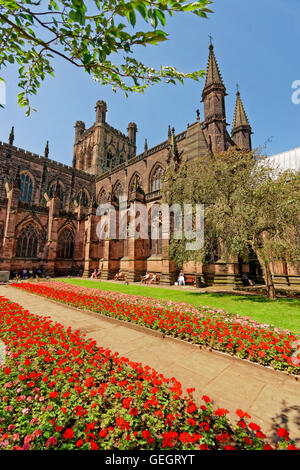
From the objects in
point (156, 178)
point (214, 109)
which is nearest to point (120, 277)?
point (156, 178)

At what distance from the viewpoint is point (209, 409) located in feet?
7.64

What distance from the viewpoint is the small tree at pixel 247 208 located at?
31.9 feet

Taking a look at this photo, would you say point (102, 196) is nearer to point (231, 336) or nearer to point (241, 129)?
point (241, 129)

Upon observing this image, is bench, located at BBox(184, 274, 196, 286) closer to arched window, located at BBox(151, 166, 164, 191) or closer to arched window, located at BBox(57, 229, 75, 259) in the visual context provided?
arched window, located at BBox(151, 166, 164, 191)

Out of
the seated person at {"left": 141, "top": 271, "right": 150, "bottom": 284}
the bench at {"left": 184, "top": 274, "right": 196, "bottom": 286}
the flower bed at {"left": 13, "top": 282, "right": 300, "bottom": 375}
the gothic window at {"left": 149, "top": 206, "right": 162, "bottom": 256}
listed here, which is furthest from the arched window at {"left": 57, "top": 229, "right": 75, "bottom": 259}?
the flower bed at {"left": 13, "top": 282, "right": 300, "bottom": 375}

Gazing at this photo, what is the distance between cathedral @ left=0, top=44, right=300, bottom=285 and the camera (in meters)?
19.1

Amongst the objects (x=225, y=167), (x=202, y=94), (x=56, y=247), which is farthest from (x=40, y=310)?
(x=202, y=94)

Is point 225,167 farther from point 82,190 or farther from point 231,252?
point 82,190

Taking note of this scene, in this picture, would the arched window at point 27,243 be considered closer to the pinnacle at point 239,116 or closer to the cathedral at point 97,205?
the cathedral at point 97,205

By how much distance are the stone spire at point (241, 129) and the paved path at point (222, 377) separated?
28396 millimetres

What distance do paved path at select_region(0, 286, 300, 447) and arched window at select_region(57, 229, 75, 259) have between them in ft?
79.6

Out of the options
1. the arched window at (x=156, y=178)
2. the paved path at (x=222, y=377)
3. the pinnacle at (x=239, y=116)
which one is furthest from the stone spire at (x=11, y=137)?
the paved path at (x=222, y=377)

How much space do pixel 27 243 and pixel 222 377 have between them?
1062 inches

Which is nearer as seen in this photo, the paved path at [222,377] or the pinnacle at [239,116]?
the paved path at [222,377]
